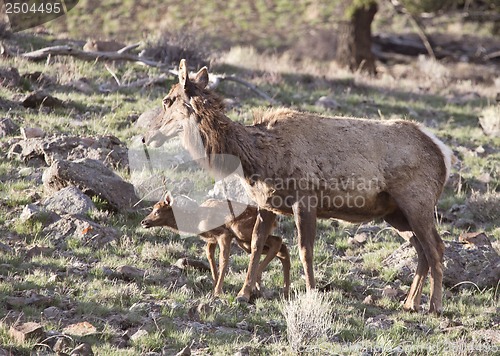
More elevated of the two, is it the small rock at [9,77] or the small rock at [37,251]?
the small rock at [9,77]

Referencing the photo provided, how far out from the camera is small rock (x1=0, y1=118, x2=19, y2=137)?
12688 millimetres

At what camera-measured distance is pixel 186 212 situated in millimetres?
10094

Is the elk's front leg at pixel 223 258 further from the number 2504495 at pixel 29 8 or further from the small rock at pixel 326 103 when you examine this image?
the number 2504495 at pixel 29 8

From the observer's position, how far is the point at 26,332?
6699 millimetres

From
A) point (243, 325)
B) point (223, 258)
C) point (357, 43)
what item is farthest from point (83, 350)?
point (357, 43)

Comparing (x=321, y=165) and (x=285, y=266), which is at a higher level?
(x=321, y=165)

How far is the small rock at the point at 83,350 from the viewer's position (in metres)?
6.50

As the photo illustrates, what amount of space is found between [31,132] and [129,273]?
4524 mm

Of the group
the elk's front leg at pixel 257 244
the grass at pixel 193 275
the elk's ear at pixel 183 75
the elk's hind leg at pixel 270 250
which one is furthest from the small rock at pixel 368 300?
the elk's ear at pixel 183 75

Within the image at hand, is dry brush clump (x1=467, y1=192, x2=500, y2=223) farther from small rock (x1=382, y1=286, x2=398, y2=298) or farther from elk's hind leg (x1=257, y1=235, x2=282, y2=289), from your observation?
elk's hind leg (x1=257, y1=235, x2=282, y2=289)

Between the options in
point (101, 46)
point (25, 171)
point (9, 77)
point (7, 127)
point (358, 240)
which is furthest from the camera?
point (101, 46)

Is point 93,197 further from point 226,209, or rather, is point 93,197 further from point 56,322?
point 56,322

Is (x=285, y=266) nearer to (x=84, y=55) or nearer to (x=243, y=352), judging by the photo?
(x=243, y=352)

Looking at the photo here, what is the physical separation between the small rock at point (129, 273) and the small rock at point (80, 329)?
166cm
